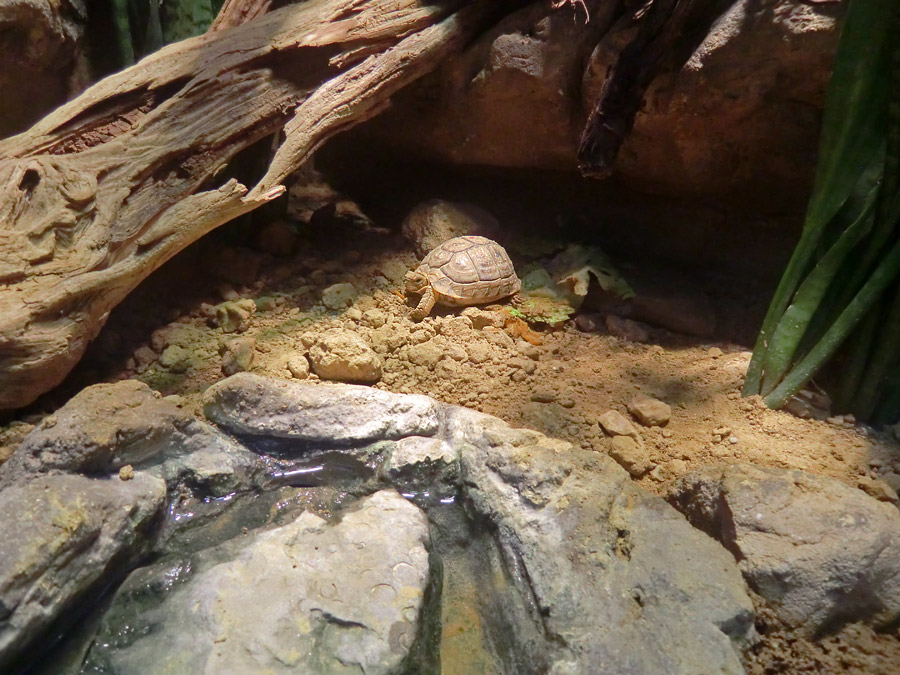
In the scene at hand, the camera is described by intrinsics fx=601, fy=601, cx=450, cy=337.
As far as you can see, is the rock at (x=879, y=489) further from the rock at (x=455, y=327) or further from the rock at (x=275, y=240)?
the rock at (x=275, y=240)

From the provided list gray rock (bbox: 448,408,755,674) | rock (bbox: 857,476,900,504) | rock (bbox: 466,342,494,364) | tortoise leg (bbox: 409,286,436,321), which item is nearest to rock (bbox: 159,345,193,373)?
tortoise leg (bbox: 409,286,436,321)

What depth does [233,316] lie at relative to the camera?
321 centimetres

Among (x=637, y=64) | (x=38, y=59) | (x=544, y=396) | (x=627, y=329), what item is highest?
(x=38, y=59)

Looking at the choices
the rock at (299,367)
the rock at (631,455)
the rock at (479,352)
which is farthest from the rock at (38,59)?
the rock at (631,455)

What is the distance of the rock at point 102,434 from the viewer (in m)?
1.94

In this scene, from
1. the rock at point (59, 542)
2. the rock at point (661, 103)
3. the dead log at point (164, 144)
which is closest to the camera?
the rock at point (59, 542)

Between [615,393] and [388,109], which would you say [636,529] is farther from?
[388,109]

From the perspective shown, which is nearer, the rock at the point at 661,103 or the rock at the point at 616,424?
the rock at the point at 616,424

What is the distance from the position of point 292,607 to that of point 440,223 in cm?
263

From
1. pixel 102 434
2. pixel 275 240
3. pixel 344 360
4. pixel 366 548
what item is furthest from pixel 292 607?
pixel 275 240

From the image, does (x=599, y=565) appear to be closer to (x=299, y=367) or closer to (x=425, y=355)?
(x=425, y=355)

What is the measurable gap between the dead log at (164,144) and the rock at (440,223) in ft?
2.47

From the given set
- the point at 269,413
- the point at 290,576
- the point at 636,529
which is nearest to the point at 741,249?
the point at 636,529

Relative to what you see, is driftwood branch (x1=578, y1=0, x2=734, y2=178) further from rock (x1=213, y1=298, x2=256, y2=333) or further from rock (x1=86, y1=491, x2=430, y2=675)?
rock (x1=86, y1=491, x2=430, y2=675)
